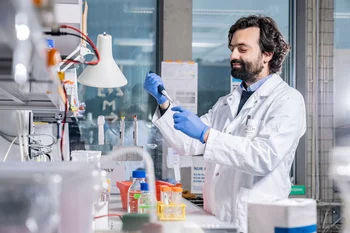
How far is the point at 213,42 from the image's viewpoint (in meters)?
4.38

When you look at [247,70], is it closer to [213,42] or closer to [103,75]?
[103,75]

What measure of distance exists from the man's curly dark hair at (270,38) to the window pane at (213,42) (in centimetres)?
169

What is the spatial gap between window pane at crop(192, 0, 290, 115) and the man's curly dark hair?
1.69 meters

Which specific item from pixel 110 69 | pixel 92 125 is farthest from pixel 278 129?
pixel 92 125

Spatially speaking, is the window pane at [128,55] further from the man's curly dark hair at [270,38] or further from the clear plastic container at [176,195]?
the clear plastic container at [176,195]

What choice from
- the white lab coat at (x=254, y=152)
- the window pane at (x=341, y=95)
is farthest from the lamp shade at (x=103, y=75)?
the window pane at (x=341, y=95)

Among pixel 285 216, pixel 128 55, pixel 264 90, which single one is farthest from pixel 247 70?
pixel 128 55

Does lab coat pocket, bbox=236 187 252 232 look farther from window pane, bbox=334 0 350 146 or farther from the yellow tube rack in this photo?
window pane, bbox=334 0 350 146

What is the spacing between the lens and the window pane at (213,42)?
14.1 feet

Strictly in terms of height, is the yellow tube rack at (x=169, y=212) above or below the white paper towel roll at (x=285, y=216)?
below

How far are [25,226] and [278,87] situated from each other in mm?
1846

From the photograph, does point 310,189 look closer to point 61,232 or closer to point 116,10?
point 116,10

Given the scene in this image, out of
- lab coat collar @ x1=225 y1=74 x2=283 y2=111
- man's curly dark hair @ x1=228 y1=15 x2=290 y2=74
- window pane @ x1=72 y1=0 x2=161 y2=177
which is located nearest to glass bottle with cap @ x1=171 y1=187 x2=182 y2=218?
lab coat collar @ x1=225 y1=74 x2=283 y2=111

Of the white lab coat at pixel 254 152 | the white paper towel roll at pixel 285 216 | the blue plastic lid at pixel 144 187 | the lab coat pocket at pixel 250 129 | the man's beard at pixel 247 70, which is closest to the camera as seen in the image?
the white paper towel roll at pixel 285 216
